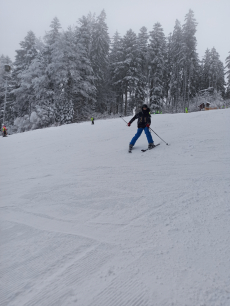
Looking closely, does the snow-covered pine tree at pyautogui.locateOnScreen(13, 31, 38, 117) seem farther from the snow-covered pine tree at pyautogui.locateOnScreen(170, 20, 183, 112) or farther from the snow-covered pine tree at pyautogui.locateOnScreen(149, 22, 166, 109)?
the snow-covered pine tree at pyautogui.locateOnScreen(170, 20, 183, 112)

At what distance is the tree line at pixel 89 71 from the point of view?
23.7 metres

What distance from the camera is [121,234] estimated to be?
107 inches

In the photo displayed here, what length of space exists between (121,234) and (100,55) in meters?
31.1

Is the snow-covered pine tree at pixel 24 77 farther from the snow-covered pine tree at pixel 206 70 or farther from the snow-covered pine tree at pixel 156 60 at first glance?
the snow-covered pine tree at pixel 206 70

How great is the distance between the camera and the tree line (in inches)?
931

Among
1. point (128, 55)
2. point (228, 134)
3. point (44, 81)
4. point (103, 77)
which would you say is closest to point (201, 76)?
point (128, 55)


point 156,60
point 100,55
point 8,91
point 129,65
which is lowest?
point 8,91

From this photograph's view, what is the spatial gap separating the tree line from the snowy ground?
19873 millimetres

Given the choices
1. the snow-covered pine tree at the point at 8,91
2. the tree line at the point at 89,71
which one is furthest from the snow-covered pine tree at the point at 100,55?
the snow-covered pine tree at the point at 8,91

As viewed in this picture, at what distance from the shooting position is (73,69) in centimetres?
2367

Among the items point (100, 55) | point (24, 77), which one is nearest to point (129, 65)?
point (100, 55)

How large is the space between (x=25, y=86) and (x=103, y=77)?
38.2 feet

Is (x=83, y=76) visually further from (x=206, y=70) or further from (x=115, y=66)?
(x=206, y=70)

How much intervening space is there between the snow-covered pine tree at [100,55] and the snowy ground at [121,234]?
2650 centimetres
